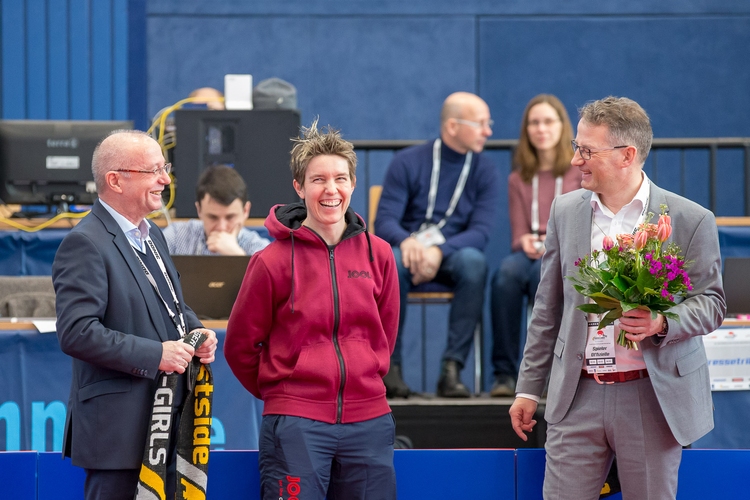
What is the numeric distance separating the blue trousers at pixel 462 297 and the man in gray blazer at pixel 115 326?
1924mm

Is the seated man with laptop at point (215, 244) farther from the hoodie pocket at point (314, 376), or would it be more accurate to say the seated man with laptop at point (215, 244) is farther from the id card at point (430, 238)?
the hoodie pocket at point (314, 376)

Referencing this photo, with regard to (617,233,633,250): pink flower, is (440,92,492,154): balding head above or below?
above

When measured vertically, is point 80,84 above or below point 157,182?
above

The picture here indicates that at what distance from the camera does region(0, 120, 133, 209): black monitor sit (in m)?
4.57

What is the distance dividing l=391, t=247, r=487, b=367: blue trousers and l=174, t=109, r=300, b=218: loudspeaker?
80 centimetres

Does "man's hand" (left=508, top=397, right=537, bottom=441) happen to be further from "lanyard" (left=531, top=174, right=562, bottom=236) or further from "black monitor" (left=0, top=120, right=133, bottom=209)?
"black monitor" (left=0, top=120, right=133, bottom=209)

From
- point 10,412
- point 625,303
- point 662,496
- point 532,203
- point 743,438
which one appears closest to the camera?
point 625,303

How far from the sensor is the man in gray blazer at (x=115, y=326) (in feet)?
7.24

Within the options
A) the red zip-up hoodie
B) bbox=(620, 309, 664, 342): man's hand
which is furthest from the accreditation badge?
the red zip-up hoodie

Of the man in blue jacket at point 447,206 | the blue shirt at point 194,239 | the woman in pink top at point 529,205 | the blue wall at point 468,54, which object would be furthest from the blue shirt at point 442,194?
the blue wall at point 468,54

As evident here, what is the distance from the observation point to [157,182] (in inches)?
95.3

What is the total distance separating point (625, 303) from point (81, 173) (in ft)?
10.7

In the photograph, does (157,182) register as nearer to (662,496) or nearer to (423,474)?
(423,474)

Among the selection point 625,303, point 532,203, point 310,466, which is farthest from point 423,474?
point 532,203
